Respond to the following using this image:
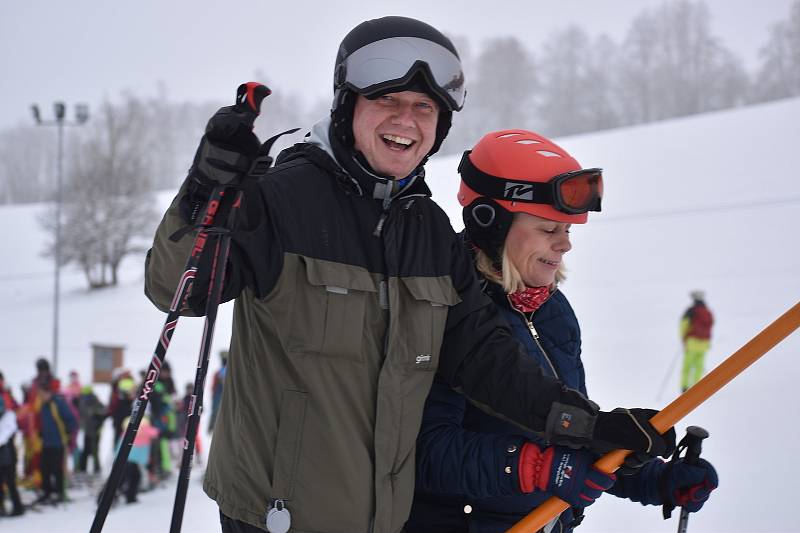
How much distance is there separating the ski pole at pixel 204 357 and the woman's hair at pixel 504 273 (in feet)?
3.04

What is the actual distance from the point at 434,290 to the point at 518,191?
0.56m

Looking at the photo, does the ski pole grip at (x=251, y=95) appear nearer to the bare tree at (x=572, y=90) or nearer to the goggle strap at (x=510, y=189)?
the goggle strap at (x=510, y=189)

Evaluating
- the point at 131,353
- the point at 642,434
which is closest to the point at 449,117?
the point at 642,434

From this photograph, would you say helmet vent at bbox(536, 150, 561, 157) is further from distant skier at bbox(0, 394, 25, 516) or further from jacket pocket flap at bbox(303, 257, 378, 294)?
→ distant skier at bbox(0, 394, 25, 516)

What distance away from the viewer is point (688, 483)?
2.36 metres

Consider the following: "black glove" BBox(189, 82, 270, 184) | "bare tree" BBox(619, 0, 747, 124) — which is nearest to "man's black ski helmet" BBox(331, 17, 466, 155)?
"black glove" BBox(189, 82, 270, 184)

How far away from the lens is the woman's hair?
7.89 ft

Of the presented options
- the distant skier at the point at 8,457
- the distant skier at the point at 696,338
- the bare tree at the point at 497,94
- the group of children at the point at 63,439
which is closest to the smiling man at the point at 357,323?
the group of children at the point at 63,439

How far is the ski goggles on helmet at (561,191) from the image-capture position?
2459 mm

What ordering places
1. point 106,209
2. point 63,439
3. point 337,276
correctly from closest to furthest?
1. point 337,276
2. point 63,439
3. point 106,209

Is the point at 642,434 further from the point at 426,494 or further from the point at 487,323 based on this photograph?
the point at 426,494

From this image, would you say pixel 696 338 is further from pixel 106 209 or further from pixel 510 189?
pixel 106 209

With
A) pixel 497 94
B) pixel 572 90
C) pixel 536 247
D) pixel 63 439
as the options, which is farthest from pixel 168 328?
pixel 572 90

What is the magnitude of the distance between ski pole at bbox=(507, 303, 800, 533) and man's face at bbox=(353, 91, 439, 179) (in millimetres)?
899
